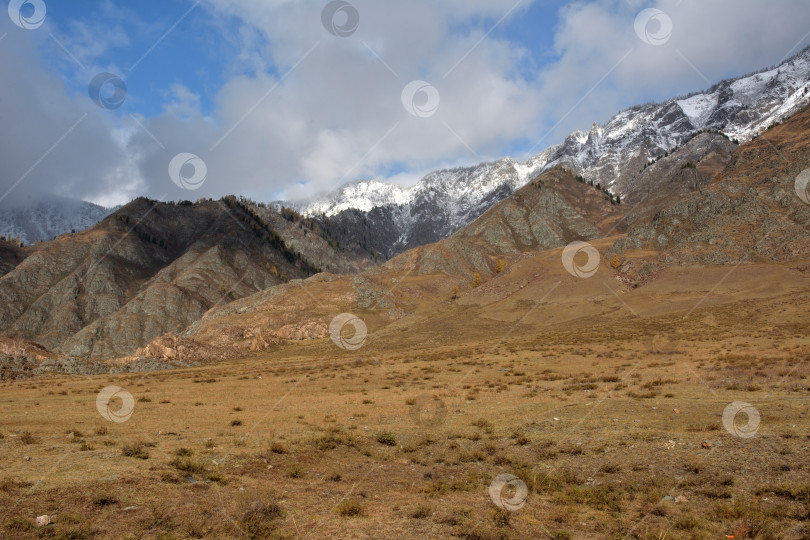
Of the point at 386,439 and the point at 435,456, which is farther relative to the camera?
the point at 386,439

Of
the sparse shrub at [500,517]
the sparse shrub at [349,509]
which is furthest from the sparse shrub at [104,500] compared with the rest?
the sparse shrub at [500,517]

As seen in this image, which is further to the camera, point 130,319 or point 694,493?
point 130,319

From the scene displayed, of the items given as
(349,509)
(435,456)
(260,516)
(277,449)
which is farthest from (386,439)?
(260,516)

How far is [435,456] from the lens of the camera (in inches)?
644

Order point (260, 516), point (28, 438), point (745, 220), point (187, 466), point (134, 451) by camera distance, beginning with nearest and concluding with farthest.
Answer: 1. point (260, 516)
2. point (187, 466)
3. point (134, 451)
4. point (28, 438)
5. point (745, 220)

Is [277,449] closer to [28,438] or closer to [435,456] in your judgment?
[435,456]

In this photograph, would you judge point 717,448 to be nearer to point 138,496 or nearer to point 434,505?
point 434,505

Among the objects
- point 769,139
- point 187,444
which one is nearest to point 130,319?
point 187,444

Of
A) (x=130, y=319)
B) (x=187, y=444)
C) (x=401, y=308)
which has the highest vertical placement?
(x=130, y=319)

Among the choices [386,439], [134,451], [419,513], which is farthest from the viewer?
[386,439]

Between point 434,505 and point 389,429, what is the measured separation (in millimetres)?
9350

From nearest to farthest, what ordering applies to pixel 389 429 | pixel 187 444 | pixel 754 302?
pixel 187 444, pixel 389 429, pixel 754 302

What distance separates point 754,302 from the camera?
66312mm

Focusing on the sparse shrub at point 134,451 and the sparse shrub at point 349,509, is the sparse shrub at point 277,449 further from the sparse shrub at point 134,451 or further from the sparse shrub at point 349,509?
the sparse shrub at point 349,509
